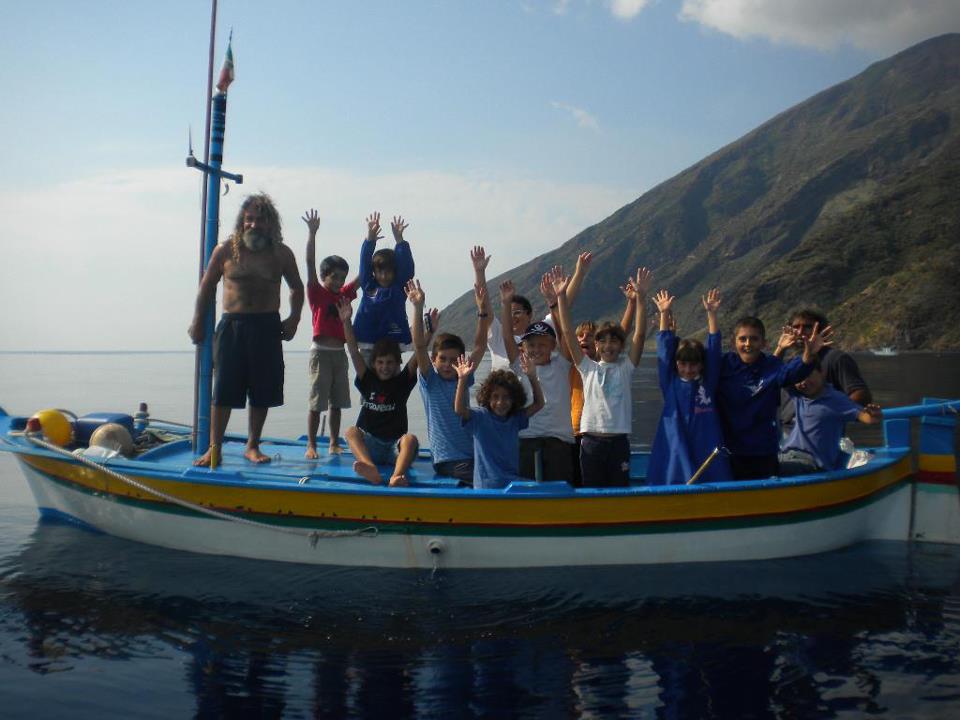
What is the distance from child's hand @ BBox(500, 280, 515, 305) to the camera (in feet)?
22.8

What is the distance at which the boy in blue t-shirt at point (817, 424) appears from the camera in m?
7.26

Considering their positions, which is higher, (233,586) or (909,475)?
(909,475)

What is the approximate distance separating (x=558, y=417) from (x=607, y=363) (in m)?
0.68

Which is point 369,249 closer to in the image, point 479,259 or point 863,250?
point 479,259

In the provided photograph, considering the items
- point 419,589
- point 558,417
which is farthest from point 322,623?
point 558,417

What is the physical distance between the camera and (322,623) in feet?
18.8

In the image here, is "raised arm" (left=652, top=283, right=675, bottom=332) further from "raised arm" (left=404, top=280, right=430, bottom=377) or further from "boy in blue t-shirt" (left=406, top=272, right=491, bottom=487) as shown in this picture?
"raised arm" (left=404, top=280, right=430, bottom=377)

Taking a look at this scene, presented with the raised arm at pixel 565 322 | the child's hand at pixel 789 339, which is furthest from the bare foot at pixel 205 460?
the child's hand at pixel 789 339

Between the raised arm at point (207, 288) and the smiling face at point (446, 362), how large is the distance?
2.34m

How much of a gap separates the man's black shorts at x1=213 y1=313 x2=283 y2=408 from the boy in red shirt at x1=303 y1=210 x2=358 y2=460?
107 cm

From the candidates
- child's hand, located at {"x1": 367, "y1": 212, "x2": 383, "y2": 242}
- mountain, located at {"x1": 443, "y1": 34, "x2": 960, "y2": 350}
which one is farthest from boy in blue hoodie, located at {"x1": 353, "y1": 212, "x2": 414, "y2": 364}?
mountain, located at {"x1": 443, "y1": 34, "x2": 960, "y2": 350}

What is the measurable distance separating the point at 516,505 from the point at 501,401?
3.01 ft

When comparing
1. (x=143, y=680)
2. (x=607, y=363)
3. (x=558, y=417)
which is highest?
(x=607, y=363)

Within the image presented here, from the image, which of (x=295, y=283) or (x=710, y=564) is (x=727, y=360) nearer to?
(x=710, y=564)
